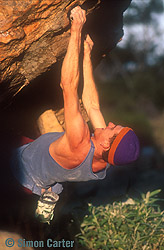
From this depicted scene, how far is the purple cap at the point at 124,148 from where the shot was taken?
2.20 metres

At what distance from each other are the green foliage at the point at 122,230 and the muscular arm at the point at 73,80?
1.45m

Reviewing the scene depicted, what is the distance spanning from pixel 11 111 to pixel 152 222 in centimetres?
200

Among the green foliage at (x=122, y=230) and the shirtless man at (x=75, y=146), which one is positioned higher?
the shirtless man at (x=75, y=146)

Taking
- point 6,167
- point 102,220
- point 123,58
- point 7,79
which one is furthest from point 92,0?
point 123,58

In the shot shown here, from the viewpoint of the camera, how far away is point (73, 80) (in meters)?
2.22

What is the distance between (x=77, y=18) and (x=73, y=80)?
48 cm

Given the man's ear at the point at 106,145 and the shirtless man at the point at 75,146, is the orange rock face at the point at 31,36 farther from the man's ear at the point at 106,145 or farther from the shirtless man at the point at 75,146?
the man's ear at the point at 106,145

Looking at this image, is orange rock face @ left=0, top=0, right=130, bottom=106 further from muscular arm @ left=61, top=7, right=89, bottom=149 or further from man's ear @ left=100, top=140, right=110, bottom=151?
man's ear @ left=100, top=140, right=110, bottom=151

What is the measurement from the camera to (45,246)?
3.12 metres

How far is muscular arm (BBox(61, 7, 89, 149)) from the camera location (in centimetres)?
221

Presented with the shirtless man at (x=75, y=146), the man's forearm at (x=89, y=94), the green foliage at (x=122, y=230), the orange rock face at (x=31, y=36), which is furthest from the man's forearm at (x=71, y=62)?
the green foliage at (x=122, y=230)

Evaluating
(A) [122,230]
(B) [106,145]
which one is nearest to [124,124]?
(A) [122,230]

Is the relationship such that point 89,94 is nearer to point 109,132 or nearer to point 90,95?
point 90,95

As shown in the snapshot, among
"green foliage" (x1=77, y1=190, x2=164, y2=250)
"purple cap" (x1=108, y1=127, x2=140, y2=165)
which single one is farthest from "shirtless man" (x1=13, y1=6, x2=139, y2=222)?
"green foliage" (x1=77, y1=190, x2=164, y2=250)
